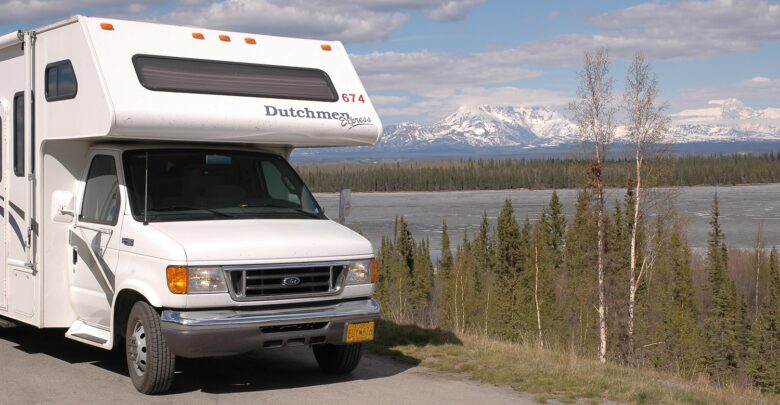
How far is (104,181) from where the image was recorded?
8625 millimetres

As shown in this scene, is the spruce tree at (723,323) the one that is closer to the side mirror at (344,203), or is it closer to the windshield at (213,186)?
the side mirror at (344,203)

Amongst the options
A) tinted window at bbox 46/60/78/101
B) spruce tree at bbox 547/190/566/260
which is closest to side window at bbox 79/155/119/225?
tinted window at bbox 46/60/78/101

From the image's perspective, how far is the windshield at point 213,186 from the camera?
8.24 meters

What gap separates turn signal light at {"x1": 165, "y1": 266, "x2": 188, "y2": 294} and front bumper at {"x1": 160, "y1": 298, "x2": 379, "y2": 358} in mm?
194

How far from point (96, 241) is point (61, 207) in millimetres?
421

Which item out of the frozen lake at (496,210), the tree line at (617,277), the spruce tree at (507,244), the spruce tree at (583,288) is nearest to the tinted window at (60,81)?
the tree line at (617,277)

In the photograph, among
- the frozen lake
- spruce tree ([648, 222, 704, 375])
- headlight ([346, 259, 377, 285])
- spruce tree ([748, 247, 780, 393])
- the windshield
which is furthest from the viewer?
the frozen lake

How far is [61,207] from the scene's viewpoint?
8.44 metres

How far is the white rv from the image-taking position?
7.58 m

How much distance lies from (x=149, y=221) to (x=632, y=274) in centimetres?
4405

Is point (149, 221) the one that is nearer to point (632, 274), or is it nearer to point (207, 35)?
point (207, 35)

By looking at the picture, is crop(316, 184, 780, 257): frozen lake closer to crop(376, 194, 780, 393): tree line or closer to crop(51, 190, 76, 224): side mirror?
crop(376, 194, 780, 393): tree line

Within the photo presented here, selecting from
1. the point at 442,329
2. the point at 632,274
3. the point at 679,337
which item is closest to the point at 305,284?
the point at 442,329

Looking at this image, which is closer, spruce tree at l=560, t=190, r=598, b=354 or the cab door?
the cab door
